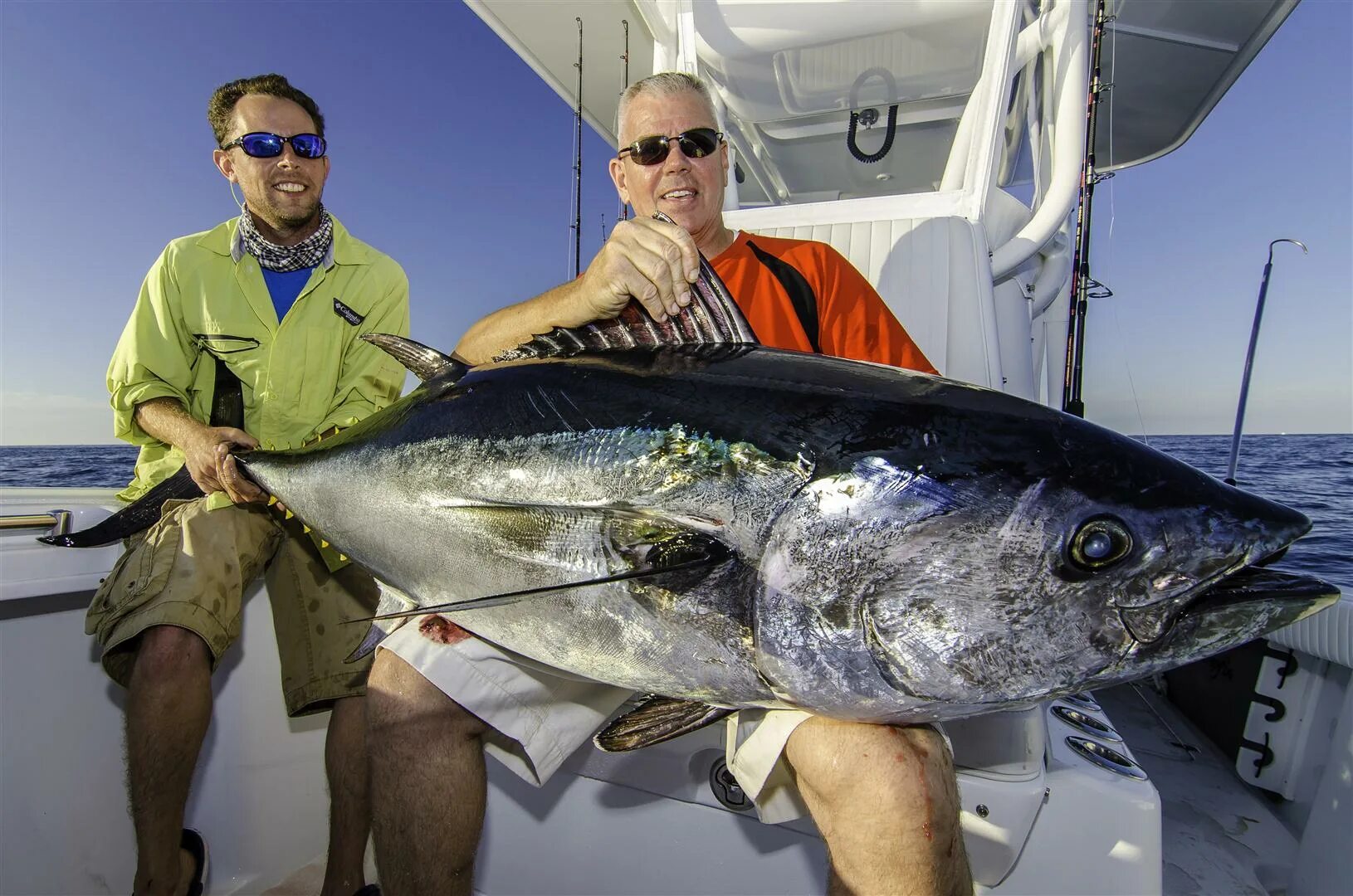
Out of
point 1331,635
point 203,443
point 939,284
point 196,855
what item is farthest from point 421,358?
point 1331,635

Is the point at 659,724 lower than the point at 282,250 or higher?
lower

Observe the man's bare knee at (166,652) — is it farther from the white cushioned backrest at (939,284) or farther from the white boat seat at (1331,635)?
the white boat seat at (1331,635)

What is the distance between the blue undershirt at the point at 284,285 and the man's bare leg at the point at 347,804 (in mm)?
1245

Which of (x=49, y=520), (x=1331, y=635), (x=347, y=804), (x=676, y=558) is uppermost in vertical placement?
(x=676, y=558)

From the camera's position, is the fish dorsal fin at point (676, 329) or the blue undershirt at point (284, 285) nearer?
the fish dorsal fin at point (676, 329)

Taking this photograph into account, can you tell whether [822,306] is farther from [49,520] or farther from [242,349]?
[49,520]

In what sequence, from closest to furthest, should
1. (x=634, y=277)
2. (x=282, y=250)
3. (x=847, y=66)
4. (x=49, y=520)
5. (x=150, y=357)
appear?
1. (x=634, y=277)
2. (x=49, y=520)
3. (x=150, y=357)
4. (x=282, y=250)
5. (x=847, y=66)

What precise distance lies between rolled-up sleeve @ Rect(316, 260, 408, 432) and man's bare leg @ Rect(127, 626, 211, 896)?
77 centimetres

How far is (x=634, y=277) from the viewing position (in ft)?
4.20

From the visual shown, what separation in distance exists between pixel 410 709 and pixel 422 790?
16 cm

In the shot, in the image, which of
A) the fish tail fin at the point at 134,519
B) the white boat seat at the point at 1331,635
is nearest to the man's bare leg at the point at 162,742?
the fish tail fin at the point at 134,519

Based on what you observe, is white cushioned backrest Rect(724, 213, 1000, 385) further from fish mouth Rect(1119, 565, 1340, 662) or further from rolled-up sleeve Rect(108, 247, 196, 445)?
rolled-up sleeve Rect(108, 247, 196, 445)

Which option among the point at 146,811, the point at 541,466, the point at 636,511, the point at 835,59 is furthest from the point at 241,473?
the point at 835,59

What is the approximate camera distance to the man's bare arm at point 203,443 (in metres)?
1.73
